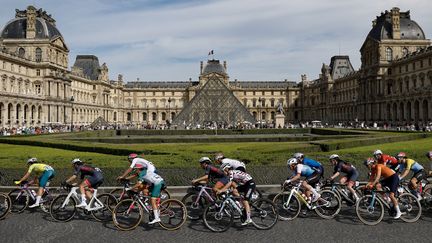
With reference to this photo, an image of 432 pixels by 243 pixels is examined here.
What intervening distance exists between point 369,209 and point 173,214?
432 centimetres

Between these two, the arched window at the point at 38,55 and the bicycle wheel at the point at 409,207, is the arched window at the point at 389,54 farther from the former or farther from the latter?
the bicycle wheel at the point at 409,207

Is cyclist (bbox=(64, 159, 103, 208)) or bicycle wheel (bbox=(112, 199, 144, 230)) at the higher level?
cyclist (bbox=(64, 159, 103, 208))

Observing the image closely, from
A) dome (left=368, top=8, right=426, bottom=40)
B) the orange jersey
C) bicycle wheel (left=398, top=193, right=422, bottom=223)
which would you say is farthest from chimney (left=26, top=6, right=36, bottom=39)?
bicycle wheel (left=398, top=193, right=422, bottom=223)

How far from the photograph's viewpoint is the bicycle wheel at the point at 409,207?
368 inches

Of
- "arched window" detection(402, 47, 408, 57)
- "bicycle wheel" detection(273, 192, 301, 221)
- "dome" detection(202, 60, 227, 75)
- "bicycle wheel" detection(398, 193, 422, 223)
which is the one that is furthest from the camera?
"dome" detection(202, 60, 227, 75)

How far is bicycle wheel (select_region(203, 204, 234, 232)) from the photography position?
28.8ft

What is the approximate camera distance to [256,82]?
123 meters

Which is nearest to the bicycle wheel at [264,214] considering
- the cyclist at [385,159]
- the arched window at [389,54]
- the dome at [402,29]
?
the cyclist at [385,159]

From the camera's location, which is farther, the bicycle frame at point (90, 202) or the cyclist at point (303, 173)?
the cyclist at point (303, 173)

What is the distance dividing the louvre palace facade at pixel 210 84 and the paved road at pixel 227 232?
4664 cm

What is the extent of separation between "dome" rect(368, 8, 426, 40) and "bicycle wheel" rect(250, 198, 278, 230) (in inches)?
2743

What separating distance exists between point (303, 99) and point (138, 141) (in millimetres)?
91079

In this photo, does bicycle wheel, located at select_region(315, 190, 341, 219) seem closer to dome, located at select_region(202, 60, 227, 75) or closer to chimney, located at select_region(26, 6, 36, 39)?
chimney, located at select_region(26, 6, 36, 39)

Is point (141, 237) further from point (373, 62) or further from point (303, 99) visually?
point (303, 99)
